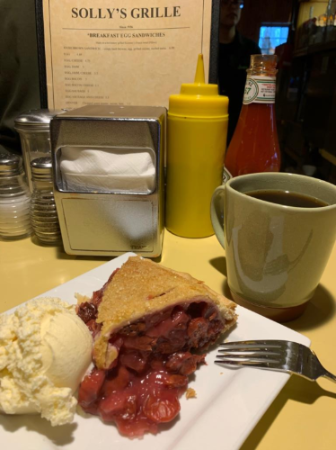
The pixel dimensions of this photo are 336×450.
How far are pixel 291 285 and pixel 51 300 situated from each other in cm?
39

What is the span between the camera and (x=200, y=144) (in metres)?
0.87

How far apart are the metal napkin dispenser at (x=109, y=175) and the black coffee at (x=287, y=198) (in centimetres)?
22

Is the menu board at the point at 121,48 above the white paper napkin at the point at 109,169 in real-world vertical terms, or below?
above

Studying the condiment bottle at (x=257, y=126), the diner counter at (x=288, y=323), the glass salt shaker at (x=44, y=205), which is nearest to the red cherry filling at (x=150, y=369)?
the diner counter at (x=288, y=323)

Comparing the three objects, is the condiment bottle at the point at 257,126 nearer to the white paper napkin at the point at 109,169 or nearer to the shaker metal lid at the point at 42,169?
the white paper napkin at the point at 109,169

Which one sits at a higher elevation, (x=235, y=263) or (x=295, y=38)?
(x=295, y=38)

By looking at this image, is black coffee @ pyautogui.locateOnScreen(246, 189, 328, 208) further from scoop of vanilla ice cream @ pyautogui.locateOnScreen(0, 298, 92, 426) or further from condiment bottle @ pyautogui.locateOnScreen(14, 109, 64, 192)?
condiment bottle @ pyautogui.locateOnScreen(14, 109, 64, 192)

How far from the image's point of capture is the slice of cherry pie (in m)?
0.48

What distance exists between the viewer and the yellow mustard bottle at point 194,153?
85 cm

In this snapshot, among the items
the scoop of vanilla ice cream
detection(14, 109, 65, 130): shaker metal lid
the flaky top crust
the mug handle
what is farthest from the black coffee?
detection(14, 109, 65, 130): shaker metal lid

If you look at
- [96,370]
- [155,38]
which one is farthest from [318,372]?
[155,38]

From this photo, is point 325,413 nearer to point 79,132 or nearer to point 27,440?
point 27,440

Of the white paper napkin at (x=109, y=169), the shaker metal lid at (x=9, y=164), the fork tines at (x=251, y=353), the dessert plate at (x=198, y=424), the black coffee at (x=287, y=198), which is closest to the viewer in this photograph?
the dessert plate at (x=198, y=424)

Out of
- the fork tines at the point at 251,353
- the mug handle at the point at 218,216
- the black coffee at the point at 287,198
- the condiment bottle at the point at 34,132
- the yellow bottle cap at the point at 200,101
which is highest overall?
the yellow bottle cap at the point at 200,101
